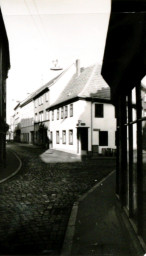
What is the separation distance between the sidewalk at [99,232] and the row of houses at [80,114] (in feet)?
50.7

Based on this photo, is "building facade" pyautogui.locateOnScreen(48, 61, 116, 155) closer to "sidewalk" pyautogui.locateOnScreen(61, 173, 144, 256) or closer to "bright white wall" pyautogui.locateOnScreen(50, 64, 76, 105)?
"bright white wall" pyautogui.locateOnScreen(50, 64, 76, 105)

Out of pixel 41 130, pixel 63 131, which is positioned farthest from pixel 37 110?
pixel 63 131

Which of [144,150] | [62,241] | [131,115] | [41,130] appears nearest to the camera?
[144,150]

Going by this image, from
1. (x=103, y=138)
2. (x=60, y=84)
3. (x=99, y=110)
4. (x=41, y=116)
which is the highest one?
(x=60, y=84)

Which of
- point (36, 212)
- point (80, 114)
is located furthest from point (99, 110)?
point (36, 212)

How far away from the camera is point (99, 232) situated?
5086 millimetres

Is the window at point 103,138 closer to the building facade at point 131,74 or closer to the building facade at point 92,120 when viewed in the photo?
the building facade at point 92,120

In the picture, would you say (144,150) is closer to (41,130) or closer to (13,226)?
(13,226)

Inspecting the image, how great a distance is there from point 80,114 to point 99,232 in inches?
868

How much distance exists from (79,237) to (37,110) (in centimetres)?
4167

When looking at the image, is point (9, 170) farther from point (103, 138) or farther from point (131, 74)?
point (103, 138)

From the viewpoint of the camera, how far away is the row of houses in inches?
1047

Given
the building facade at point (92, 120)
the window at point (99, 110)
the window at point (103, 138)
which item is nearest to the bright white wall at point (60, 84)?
the building facade at point (92, 120)

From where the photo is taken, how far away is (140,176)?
13.0 feet
